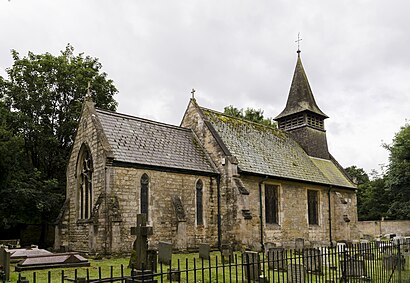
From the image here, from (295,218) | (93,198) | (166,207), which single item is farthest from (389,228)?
(93,198)

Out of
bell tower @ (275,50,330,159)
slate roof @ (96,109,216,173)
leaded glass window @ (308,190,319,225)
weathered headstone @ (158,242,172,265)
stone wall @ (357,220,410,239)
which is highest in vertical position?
bell tower @ (275,50,330,159)

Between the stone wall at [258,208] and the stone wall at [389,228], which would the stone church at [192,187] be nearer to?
the stone wall at [258,208]

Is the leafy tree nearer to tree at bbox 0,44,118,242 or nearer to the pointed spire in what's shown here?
the pointed spire

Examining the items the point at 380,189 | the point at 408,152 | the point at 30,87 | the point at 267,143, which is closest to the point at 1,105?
the point at 30,87

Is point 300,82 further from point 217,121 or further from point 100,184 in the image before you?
point 100,184

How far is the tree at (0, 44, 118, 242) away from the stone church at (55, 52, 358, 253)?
5631 mm

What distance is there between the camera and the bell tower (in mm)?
32844

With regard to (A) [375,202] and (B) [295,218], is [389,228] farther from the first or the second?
(B) [295,218]

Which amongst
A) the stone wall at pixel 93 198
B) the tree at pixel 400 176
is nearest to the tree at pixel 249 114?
the tree at pixel 400 176

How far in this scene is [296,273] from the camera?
37.3 ft

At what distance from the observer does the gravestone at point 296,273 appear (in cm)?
1119

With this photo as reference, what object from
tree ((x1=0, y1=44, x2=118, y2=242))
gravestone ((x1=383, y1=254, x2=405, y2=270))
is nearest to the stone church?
tree ((x1=0, y1=44, x2=118, y2=242))

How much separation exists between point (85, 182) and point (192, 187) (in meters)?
5.22

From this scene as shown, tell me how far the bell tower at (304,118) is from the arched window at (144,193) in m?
15.9
